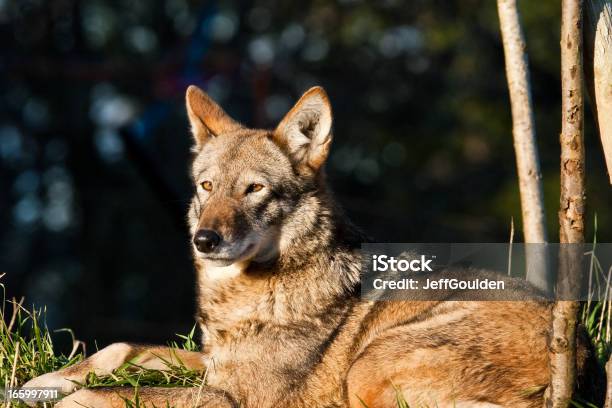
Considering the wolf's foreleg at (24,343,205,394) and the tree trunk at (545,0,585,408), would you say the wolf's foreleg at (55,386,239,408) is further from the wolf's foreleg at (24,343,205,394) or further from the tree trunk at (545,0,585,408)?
the tree trunk at (545,0,585,408)

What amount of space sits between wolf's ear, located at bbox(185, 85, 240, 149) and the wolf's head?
17 centimetres

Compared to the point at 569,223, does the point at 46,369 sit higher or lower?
lower

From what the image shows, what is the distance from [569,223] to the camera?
4.32 m

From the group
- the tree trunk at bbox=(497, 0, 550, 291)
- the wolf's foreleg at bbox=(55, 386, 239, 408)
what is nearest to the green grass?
the wolf's foreleg at bbox=(55, 386, 239, 408)

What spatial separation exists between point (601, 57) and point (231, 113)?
17.4 meters

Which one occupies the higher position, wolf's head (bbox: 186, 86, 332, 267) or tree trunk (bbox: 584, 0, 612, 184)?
tree trunk (bbox: 584, 0, 612, 184)

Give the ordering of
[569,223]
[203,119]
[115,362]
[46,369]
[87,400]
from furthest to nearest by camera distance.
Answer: [203,119], [46,369], [115,362], [87,400], [569,223]

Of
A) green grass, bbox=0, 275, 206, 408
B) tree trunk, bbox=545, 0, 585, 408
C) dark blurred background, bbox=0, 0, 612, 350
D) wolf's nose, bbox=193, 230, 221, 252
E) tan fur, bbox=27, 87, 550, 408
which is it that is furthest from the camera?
dark blurred background, bbox=0, 0, 612, 350

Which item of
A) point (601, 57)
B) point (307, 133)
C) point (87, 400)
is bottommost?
point (87, 400)

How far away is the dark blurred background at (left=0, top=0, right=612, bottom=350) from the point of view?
21703 millimetres

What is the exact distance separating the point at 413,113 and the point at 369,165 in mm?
1730

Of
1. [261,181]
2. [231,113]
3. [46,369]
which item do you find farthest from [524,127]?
[231,113]

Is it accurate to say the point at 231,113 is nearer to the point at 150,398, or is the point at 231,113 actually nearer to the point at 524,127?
the point at 524,127

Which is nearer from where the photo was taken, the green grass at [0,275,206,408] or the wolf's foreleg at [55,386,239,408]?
the wolf's foreleg at [55,386,239,408]
